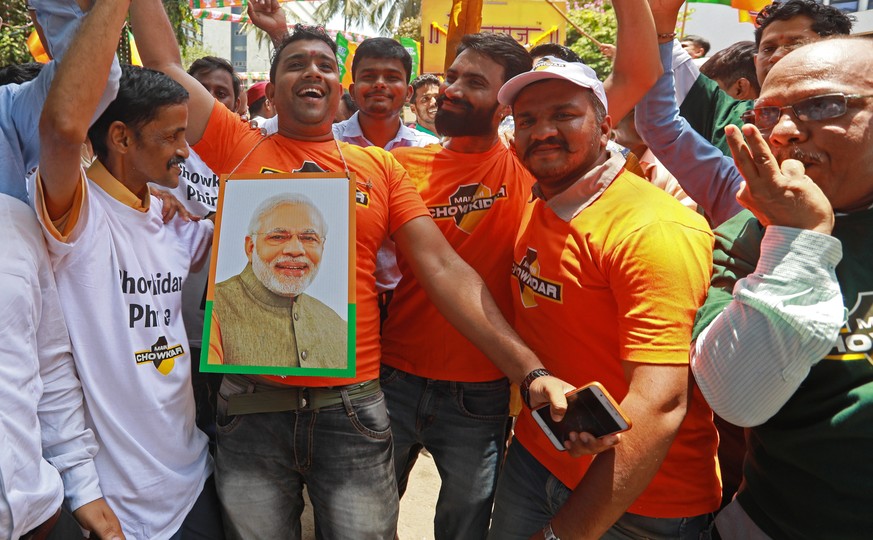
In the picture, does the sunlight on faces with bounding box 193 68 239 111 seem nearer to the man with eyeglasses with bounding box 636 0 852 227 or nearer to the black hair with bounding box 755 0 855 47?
the man with eyeglasses with bounding box 636 0 852 227

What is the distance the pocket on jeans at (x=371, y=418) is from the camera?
7.20ft

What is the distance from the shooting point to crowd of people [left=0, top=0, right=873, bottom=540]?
154 cm

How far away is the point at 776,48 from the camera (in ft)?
9.68

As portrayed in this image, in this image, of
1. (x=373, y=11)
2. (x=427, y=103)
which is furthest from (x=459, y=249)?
(x=373, y=11)

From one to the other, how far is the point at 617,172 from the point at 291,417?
1.38 meters

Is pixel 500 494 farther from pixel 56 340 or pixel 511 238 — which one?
pixel 56 340

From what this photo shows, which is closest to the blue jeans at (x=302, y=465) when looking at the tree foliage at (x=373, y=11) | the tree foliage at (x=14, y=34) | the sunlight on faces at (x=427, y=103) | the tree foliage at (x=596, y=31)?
the sunlight on faces at (x=427, y=103)

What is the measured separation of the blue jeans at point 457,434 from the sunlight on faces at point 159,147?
1197 millimetres

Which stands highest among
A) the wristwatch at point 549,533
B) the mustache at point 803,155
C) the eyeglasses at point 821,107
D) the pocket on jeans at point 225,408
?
the eyeglasses at point 821,107

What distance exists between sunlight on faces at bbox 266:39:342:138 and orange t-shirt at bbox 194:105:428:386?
0.06m

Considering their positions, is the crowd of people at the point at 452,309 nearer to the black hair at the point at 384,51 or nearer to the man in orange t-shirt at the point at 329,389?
the man in orange t-shirt at the point at 329,389

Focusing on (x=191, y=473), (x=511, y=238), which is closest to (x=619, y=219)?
(x=511, y=238)

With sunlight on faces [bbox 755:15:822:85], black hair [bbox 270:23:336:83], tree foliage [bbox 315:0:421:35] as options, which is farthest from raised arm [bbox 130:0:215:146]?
tree foliage [bbox 315:0:421:35]

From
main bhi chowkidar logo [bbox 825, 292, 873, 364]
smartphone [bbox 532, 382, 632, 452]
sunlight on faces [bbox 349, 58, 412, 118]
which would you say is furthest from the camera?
sunlight on faces [bbox 349, 58, 412, 118]
